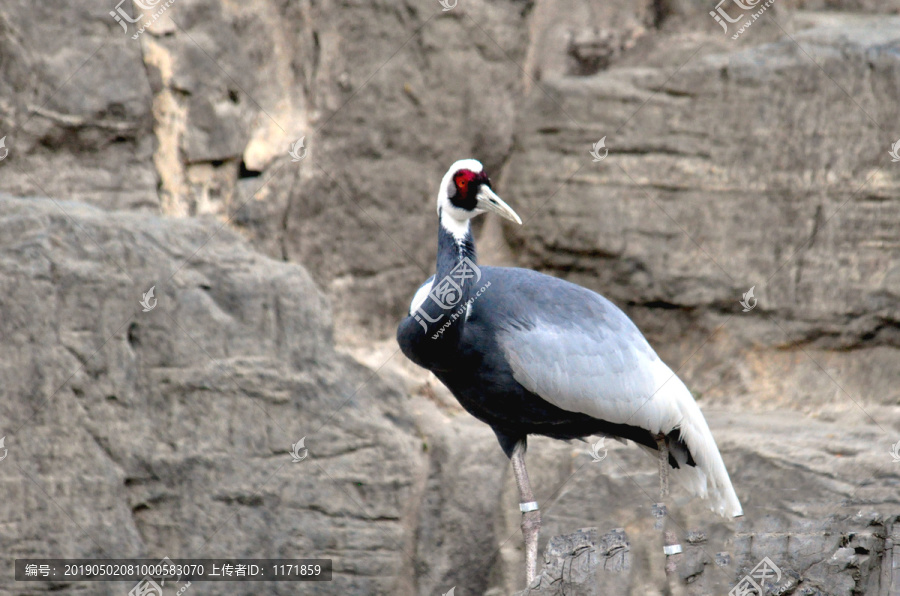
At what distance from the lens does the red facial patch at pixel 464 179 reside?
15.4 feet

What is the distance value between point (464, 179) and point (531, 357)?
76cm

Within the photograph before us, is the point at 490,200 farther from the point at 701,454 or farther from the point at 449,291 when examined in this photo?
the point at 701,454

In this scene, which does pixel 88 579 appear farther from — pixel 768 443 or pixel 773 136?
pixel 773 136

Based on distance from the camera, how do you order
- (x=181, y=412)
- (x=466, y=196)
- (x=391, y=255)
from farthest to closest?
(x=391, y=255) < (x=181, y=412) < (x=466, y=196)

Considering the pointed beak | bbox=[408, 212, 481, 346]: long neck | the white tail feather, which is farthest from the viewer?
the white tail feather

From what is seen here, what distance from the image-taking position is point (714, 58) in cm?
643

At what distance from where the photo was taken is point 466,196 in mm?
4695

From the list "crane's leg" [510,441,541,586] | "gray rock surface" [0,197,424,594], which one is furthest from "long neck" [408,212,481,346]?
"gray rock surface" [0,197,424,594]

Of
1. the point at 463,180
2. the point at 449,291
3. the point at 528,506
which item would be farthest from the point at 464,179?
the point at 528,506

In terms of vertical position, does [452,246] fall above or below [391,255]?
below

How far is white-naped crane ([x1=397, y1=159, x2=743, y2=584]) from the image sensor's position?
184 inches

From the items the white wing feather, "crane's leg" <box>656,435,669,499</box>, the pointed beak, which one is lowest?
"crane's leg" <box>656,435,669,499</box>

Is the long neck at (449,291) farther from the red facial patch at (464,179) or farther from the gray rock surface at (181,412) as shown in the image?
the gray rock surface at (181,412)

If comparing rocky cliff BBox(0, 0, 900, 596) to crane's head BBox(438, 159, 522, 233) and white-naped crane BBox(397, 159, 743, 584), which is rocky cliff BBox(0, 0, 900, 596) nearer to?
white-naped crane BBox(397, 159, 743, 584)
